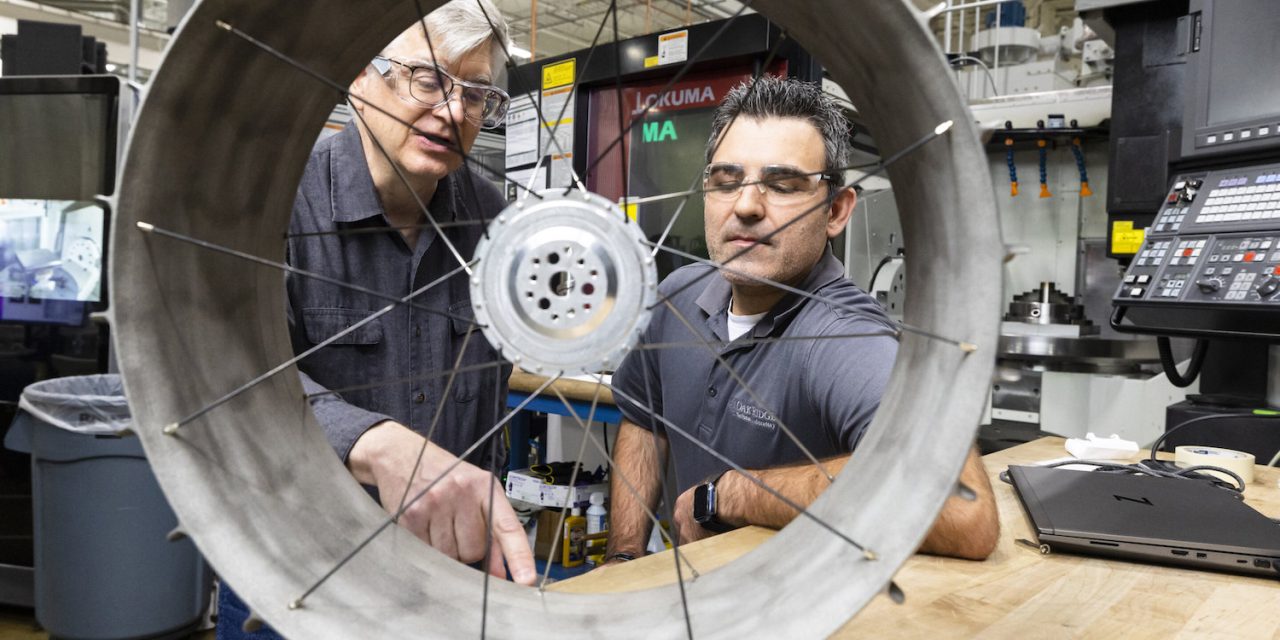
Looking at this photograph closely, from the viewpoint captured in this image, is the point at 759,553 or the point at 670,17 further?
the point at 670,17

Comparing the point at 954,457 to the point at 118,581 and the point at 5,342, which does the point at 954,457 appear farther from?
the point at 5,342

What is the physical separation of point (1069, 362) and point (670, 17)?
5513 mm

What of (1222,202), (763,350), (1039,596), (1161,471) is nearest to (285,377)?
(1039,596)

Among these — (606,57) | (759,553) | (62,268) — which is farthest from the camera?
(606,57)

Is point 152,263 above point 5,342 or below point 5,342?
above

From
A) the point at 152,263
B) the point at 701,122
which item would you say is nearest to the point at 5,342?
the point at 701,122

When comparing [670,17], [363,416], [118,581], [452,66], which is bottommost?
[118,581]

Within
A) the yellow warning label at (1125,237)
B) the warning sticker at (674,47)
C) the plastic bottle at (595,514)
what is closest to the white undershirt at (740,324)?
the yellow warning label at (1125,237)

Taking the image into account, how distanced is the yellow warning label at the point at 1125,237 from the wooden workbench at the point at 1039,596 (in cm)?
108

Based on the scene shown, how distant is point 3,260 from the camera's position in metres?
2.35

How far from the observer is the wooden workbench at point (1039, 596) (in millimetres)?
651

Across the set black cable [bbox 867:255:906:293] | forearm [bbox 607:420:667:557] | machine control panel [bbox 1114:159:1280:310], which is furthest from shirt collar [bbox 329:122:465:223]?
black cable [bbox 867:255:906:293]

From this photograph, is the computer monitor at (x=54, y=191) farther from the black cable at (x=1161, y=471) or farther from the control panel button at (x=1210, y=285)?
the control panel button at (x=1210, y=285)

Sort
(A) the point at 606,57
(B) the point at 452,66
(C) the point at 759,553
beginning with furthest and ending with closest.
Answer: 1. (A) the point at 606,57
2. (B) the point at 452,66
3. (C) the point at 759,553
